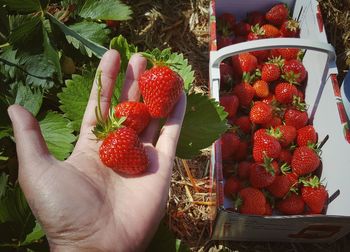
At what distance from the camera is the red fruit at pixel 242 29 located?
6.40ft

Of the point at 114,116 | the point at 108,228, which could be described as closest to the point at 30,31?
the point at 114,116

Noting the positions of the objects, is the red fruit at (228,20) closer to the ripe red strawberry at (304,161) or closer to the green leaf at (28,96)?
the ripe red strawberry at (304,161)

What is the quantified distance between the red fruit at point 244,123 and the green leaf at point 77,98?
631mm

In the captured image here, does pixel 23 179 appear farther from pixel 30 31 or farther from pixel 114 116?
pixel 30 31

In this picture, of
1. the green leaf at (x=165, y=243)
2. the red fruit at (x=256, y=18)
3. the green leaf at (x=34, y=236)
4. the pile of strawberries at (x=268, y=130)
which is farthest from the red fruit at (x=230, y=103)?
the green leaf at (x=34, y=236)

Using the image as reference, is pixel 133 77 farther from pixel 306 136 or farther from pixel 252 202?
pixel 306 136

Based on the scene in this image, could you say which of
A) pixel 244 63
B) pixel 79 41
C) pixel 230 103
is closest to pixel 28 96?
pixel 79 41

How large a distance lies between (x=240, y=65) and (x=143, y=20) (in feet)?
1.67

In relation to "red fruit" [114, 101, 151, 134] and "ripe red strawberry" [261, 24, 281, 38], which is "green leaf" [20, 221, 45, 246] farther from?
"ripe red strawberry" [261, 24, 281, 38]

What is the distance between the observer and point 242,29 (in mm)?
1950

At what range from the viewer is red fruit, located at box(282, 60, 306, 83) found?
180 cm

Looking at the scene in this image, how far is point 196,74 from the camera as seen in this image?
1.92 m

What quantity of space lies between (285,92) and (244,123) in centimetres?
22

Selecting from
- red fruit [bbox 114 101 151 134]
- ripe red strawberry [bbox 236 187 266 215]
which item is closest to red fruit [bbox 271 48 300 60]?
ripe red strawberry [bbox 236 187 266 215]
